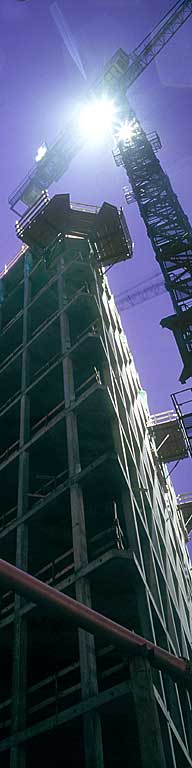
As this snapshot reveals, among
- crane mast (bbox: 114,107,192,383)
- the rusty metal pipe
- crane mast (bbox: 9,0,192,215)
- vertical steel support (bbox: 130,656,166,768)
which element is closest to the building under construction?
vertical steel support (bbox: 130,656,166,768)

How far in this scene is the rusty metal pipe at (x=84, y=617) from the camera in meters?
5.68

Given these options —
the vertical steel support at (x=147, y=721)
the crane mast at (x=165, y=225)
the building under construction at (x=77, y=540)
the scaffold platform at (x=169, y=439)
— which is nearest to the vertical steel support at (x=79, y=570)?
the building under construction at (x=77, y=540)

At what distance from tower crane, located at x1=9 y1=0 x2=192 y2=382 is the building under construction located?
2.94m

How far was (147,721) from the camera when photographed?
472 inches

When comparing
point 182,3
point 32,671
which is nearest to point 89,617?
point 32,671

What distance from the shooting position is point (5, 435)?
81.4 feet

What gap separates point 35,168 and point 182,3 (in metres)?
18.7

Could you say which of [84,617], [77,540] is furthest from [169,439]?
[84,617]

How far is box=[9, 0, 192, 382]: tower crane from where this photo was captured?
28.2 metres

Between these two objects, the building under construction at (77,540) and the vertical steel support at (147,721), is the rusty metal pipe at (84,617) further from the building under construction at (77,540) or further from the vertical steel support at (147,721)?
the vertical steel support at (147,721)

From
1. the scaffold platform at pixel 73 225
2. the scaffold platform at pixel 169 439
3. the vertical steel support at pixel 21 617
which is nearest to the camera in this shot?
the vertical steel support at pixel 21 617

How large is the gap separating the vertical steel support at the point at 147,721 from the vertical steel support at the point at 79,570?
946mm

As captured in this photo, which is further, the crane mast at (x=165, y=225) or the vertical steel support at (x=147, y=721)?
the crane mast at (x=165, y=225)

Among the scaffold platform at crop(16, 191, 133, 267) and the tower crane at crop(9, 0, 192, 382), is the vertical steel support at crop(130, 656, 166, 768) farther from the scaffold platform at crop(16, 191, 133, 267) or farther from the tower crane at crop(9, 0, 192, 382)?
the scaffold platform at crop(16, 191, 133, 267)
